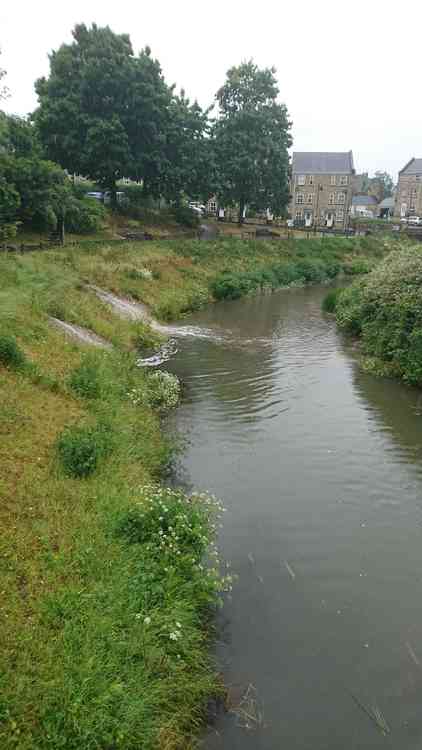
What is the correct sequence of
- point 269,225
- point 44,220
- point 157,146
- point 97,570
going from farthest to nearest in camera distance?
point 269,225 → point 157,146 → point 44,220 → point 97,570

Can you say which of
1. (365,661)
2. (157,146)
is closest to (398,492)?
(365,661)

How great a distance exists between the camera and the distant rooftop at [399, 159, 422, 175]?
98.5 meters

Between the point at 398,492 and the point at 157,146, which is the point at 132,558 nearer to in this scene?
the point at 398,492

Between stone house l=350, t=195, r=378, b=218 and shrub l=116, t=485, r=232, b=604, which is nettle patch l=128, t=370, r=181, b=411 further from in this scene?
stone house l=350, t=195, r=378, b=218

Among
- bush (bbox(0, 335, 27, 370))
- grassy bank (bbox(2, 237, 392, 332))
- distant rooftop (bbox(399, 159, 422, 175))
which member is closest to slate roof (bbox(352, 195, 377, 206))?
distant rooftop (bbox(399, 159, 422, 175))

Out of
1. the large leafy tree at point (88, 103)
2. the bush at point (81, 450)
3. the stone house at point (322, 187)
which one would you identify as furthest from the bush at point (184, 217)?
the bush at point (81, 450)

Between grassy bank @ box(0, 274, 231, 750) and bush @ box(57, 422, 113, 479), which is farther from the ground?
bush @ box(57, 422, 113, 479)

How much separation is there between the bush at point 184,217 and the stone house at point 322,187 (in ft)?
122

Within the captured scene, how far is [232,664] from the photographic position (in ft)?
22.8

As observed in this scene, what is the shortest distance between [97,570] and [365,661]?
160 inches

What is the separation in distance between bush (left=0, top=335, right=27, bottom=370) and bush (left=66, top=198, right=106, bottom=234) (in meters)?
28.0

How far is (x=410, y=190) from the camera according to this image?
3947 inches

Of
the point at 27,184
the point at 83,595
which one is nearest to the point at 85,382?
the point at 83,595

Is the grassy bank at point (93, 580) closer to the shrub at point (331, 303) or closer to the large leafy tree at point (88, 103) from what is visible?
the shrub at point (331, 303)
